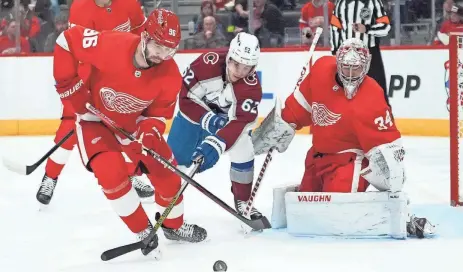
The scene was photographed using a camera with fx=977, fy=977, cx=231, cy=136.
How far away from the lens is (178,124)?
3.98 meters

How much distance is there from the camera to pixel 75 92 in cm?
339

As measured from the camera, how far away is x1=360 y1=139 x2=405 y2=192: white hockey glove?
11.5ft

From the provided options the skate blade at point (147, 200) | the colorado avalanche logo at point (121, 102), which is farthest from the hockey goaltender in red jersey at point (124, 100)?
the skate blade at point (147, 200)

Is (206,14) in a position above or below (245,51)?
below

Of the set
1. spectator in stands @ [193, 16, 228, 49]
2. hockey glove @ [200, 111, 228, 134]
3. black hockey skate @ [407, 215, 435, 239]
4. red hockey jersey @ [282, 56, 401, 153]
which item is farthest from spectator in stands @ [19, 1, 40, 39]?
black hockey skate @ [407, 215, 435, 239]

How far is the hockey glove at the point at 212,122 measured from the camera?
12.5ft

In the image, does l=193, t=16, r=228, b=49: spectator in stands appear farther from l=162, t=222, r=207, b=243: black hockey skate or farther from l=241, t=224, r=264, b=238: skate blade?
l=162, t=222, r=207, b=243: black hockey skate

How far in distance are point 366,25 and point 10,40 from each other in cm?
314

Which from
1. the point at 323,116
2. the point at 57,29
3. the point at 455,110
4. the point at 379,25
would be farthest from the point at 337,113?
the point at 57,29

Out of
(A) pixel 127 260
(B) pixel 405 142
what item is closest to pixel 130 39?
(A) pixel 127 260

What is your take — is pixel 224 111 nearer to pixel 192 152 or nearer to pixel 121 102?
pixel 192 152

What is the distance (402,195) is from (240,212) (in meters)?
0.72

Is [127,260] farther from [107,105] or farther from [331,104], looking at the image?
[331,104]

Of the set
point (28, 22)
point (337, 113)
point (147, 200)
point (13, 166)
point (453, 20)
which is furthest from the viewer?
point (28, 22)
